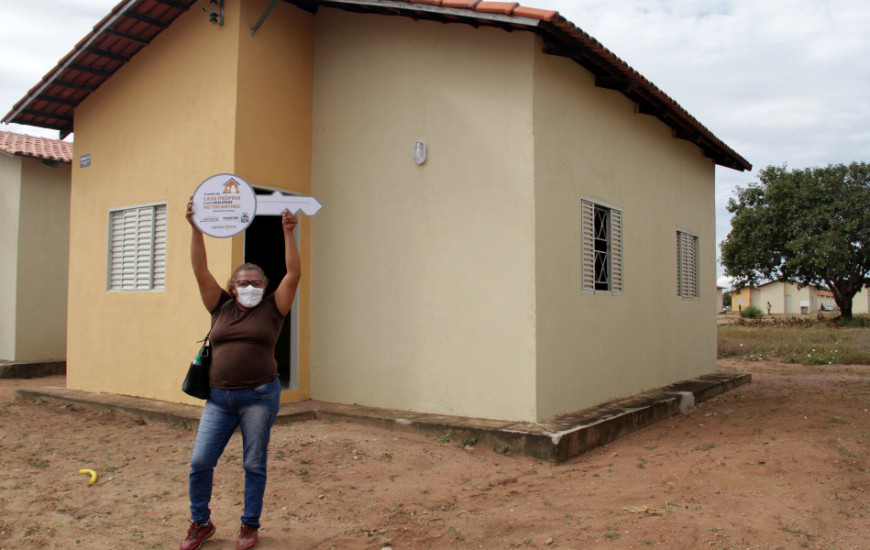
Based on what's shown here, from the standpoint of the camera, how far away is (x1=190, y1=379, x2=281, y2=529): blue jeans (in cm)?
405

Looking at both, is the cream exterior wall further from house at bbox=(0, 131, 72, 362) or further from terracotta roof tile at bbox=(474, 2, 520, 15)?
terracotta roof tile at bbox=(474, 2, 520, 15)

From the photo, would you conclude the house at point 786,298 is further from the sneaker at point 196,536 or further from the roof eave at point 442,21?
the sneaker at point 196,536

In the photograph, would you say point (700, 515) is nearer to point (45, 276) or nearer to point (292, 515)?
point (292, 515)

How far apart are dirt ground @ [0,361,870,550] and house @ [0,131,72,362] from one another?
203 inches

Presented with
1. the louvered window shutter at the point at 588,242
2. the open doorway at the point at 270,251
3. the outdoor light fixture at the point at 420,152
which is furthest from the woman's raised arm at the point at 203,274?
the open doorway at the point at 270,251

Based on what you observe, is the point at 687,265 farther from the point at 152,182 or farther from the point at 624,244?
the point at 152,182

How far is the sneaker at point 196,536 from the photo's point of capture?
410 centimetres

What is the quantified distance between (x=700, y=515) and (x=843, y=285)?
3356 cm

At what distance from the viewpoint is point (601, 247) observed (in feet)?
27.4

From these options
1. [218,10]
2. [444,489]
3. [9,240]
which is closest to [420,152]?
[218,10]

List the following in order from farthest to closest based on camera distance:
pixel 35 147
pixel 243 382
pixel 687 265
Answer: pixel 35 147
pixel 687 265
pixel 243 382

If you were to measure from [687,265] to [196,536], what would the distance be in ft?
29.5

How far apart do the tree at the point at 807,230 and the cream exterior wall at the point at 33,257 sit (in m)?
30.4

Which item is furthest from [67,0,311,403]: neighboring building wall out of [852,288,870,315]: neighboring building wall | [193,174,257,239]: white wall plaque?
[852,288,870,315]: neighboring building wall
